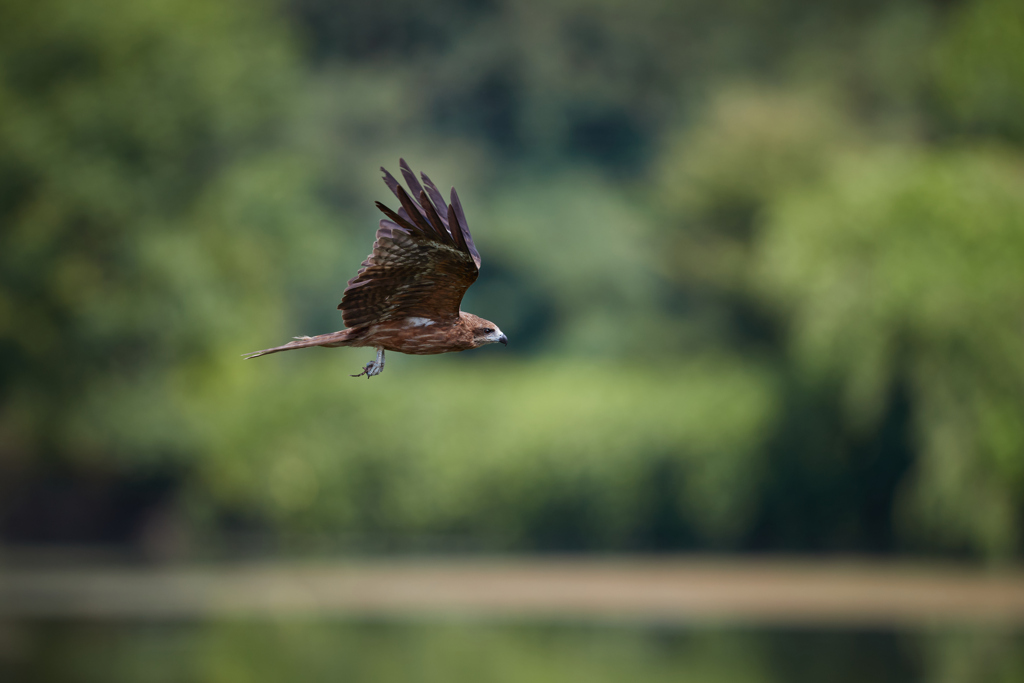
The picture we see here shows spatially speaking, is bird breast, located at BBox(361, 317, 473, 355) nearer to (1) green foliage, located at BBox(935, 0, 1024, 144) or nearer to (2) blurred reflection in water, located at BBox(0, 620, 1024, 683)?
(2) blurred reflection in water, located at BBox(0, 620, 1024, 683)

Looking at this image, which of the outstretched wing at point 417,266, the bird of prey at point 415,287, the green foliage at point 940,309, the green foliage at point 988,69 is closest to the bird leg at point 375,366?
the bird of prey at point 415,287

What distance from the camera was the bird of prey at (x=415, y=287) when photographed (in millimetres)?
5434

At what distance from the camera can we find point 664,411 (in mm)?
29188

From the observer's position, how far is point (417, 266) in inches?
222

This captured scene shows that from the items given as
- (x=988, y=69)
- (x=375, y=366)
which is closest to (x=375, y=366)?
(x=375, y=366)

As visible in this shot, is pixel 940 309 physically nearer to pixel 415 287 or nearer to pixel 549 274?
pixel 415 287

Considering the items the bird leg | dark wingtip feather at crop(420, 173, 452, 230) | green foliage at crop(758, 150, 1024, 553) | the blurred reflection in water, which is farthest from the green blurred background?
dark wingtip feather at crop(420, 173, 452, 230)

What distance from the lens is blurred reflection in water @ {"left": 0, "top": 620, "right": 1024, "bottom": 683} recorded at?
18859mm

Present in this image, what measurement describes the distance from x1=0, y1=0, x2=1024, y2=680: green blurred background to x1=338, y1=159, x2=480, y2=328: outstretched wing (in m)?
16.0

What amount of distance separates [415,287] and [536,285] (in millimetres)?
35550

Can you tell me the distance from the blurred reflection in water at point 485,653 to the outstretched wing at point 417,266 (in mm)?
13746

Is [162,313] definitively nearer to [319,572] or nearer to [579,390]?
[319,572]

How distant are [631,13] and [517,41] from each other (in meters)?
4.37

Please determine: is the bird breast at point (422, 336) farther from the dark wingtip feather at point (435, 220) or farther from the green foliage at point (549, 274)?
the green foliage at point (549, 274)
